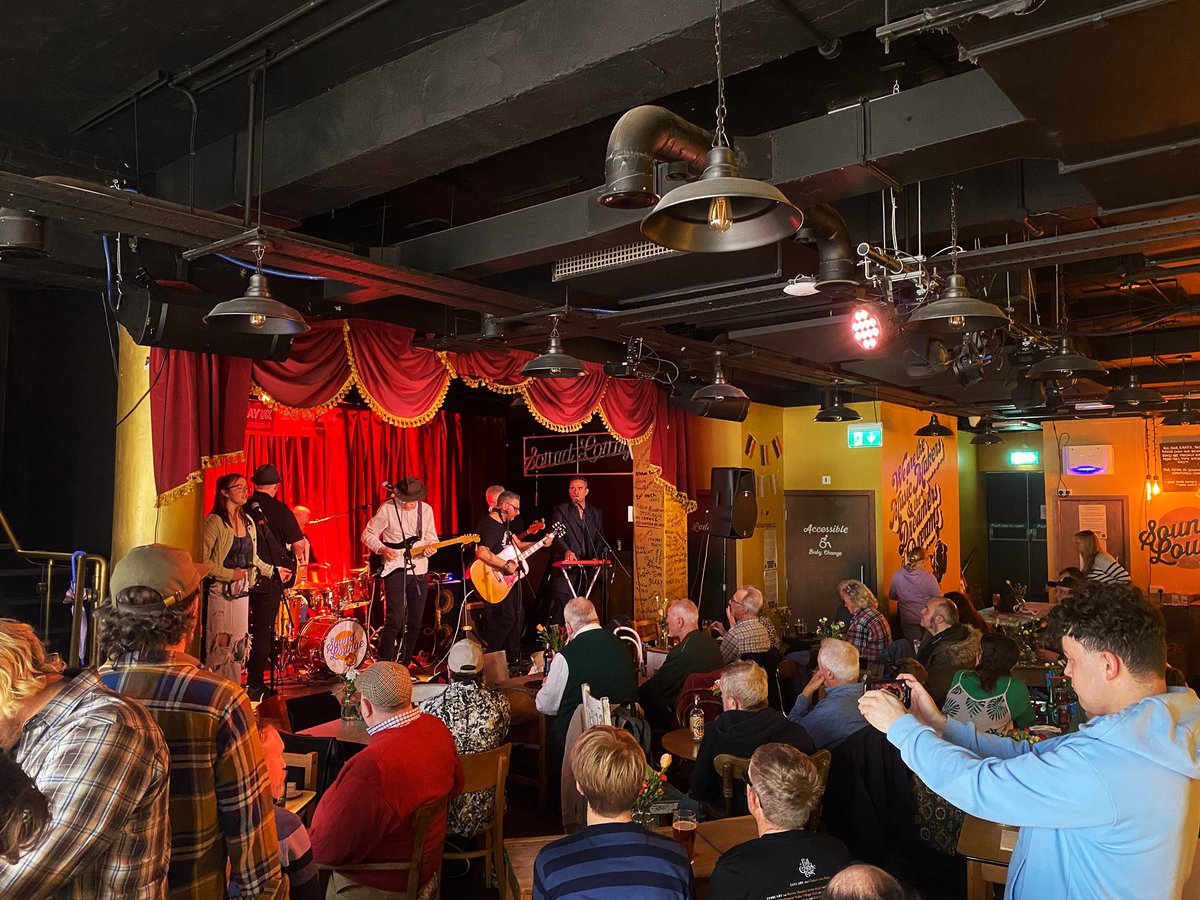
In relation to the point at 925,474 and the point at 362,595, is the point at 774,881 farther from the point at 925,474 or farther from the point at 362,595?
the point at 925,474

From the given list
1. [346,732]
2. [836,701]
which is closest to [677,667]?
[836,701]

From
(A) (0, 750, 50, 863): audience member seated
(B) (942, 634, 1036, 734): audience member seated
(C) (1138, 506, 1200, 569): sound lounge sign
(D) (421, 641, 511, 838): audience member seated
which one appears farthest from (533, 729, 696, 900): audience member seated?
(C) (1138, 506, 1200, 569): sound lounge sign

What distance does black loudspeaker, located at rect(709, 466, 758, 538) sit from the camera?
29.6ft

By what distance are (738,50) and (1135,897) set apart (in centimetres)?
231

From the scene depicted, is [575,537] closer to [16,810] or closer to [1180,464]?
[16,810]

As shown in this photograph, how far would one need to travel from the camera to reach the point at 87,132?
158 inches

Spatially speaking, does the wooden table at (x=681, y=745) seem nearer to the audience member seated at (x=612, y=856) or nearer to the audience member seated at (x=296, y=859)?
the audience member seated at (x=612, y=856)

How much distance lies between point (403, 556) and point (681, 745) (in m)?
3.83

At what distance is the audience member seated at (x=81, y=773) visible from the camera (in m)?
1.62

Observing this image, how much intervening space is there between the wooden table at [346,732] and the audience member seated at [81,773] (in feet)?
8.21

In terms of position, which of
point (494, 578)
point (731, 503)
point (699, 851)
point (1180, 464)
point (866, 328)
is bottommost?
point (699, 851)

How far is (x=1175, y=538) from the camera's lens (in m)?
11.7

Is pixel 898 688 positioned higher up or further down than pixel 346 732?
higher up

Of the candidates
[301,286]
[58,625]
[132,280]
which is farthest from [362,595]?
[132,280]
